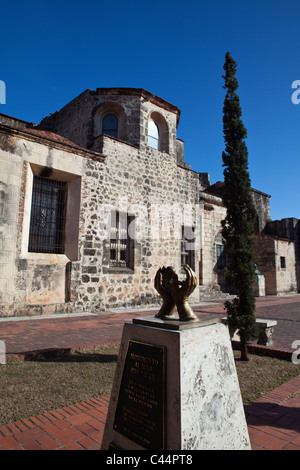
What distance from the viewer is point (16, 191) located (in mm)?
8500

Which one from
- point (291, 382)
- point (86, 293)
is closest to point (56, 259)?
point (86, 293)

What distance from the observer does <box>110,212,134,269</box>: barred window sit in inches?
432

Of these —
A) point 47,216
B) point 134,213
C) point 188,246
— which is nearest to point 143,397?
point 47,216

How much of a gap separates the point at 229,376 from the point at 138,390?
0.70 meters

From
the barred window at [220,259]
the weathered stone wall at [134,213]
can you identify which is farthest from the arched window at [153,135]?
the barred window at [220,259]

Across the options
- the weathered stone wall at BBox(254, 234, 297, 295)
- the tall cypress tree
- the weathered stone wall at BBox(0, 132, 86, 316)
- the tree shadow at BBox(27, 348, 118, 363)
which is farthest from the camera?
the weathered stone wall at BBox(254, 234, 297, 295)

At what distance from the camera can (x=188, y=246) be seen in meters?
13.6

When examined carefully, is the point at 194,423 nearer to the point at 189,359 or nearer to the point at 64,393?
the point at 189,359

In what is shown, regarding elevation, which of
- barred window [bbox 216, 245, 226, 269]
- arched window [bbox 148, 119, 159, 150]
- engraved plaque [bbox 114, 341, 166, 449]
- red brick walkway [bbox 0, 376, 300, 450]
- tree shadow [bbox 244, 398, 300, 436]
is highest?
arched window [bbox 148, 119, 159, 150]

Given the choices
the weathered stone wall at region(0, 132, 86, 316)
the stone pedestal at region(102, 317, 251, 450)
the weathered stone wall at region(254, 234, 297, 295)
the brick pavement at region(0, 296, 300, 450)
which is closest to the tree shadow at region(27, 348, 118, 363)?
the brick pavement at region(0, 296, 300, 450)

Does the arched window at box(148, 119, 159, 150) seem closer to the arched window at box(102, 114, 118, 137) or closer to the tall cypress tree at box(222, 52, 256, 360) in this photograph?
the arched window at box(102, 114, 118, 137)

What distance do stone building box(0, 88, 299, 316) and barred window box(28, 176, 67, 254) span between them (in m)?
0.03

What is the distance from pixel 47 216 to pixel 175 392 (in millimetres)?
8699

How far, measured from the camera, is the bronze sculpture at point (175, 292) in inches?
92.2
